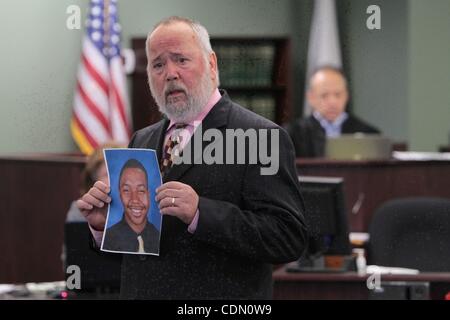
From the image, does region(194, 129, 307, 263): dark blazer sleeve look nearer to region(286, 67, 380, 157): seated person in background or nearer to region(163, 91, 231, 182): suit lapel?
region(163, 91, 231, 182): suit lapel

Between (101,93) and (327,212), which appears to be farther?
(101,93)

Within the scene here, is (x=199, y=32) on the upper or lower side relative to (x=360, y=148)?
upper

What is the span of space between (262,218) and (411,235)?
2.49 metres

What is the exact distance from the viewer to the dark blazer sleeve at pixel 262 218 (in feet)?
5.20

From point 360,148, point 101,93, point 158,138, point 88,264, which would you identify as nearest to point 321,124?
point 360,148

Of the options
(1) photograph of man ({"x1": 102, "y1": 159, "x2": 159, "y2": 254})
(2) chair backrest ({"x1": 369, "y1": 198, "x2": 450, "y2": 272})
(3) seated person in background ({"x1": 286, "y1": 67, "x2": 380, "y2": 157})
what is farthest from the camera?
(3) seated person in background ({"x1": 286, "y1": 67, "x2": 380, "y2": 157})

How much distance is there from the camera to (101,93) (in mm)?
6492

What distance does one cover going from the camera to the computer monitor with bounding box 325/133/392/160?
5336 mm

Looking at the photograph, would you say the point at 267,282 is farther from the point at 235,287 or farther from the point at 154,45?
the point at 154,45

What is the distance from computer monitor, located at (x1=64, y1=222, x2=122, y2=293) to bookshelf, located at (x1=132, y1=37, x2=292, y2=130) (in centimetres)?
36

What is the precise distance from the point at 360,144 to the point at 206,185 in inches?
149

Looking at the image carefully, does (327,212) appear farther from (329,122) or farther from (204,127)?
(329,122)

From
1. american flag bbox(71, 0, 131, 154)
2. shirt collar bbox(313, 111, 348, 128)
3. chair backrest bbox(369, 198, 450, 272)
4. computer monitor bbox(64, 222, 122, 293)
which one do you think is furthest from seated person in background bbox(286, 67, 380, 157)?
computer monitor bbox(64, 222, 122, 293)
